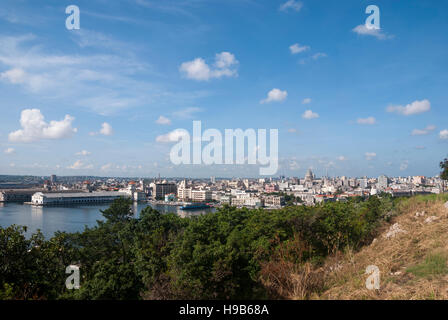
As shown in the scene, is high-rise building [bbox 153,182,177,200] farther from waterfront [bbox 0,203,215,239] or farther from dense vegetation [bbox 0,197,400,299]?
dense vegetation [bbox 0,197,400,299]

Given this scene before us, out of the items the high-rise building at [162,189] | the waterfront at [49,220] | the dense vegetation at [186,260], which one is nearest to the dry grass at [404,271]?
the dense vegetation at [186,260]

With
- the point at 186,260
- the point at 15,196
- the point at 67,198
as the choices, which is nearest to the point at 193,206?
the point at 67,198

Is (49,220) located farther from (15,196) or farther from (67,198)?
(15,196)

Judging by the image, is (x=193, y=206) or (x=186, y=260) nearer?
(x=186, y=260)

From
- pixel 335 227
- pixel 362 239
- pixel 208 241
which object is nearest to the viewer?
pixel 208 241
